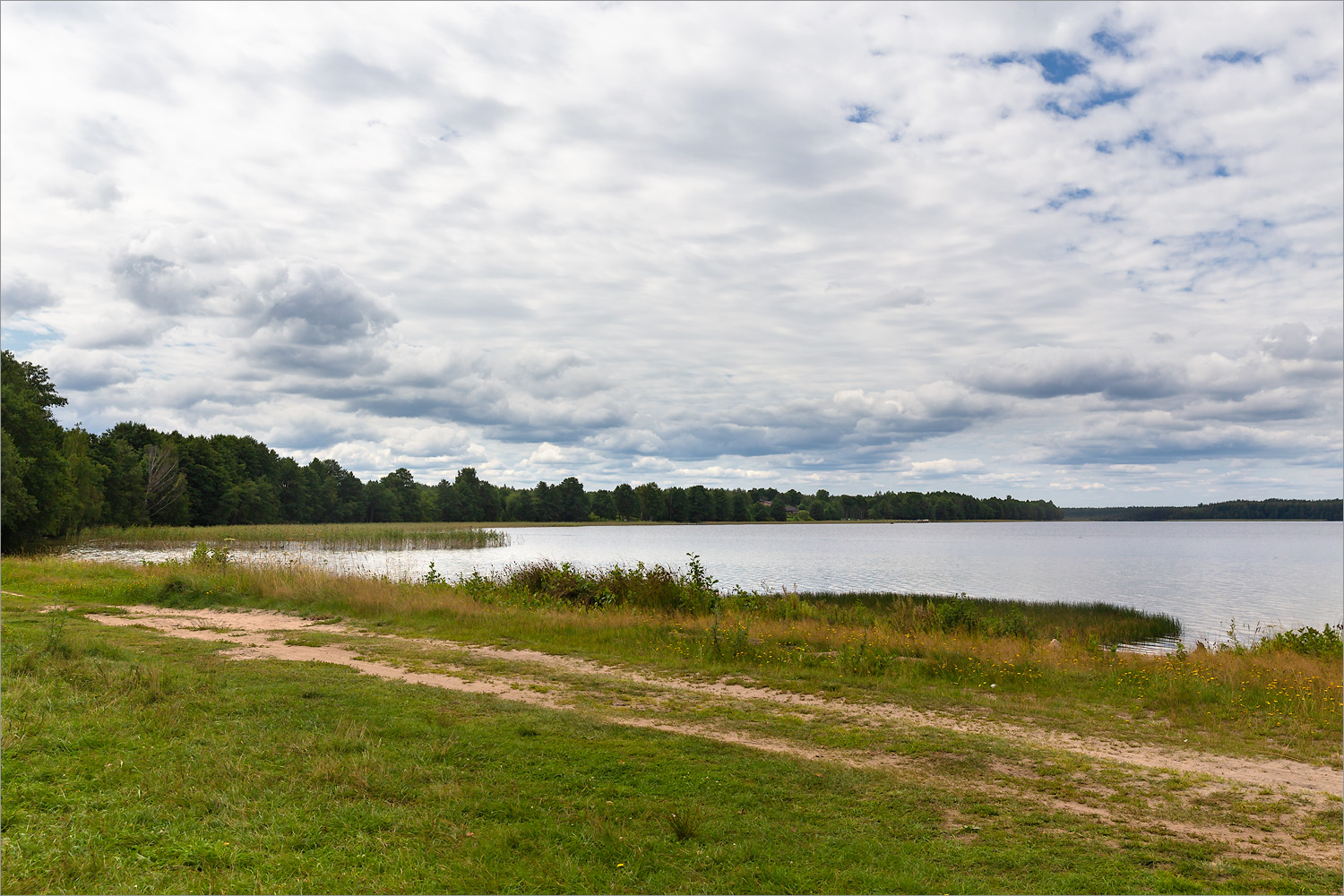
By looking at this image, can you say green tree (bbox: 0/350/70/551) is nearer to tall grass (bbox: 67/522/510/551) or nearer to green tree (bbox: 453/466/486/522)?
tall grass (bbox: 67/522/510/551)

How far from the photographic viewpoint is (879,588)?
32.1m

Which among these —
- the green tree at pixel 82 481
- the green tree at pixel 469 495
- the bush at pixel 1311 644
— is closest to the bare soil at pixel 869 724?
the bush at pixel 1311 644

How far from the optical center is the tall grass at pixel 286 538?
5041cm

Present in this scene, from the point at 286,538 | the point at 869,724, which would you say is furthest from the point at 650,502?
the point at 869,724

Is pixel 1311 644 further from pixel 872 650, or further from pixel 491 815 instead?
pixel 491 815

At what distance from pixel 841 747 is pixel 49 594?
22.8m

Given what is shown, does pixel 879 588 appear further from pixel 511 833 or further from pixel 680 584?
pixel 511 833

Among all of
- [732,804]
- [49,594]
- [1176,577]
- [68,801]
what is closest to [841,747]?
[732,804]

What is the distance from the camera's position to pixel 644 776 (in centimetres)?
703

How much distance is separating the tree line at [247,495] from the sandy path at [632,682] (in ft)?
89.9

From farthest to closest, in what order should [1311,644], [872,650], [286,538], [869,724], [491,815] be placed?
[286,538] → [1311,644] → [872,650] → [869,724] → [491,815]

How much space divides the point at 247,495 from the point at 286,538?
3935 cm

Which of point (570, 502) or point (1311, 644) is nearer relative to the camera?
point (1311, 644)

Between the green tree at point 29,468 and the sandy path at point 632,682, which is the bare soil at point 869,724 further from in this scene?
the green tree at point 29,468
